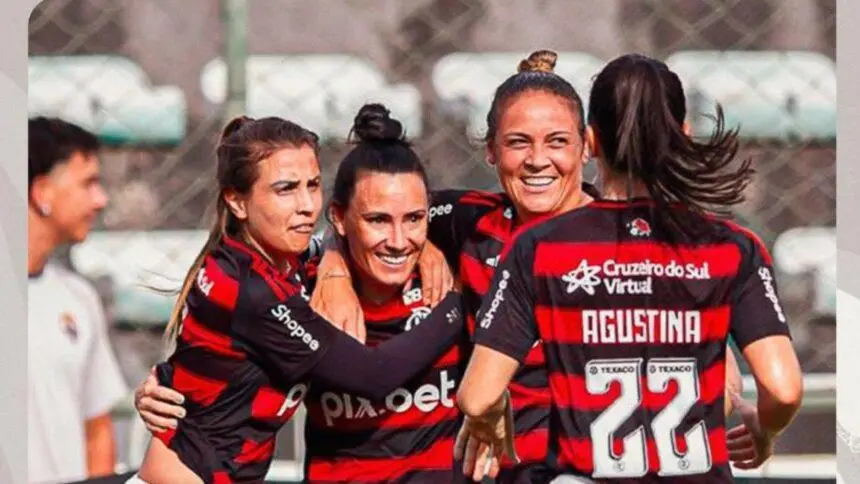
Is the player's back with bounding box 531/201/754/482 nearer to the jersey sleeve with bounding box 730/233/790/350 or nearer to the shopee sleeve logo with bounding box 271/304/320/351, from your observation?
the jersey sleeve with bounding box 730/233/790/350

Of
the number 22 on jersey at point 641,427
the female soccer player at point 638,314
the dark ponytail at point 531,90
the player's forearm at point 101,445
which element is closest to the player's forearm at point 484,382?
the female soccer player at point 638,314

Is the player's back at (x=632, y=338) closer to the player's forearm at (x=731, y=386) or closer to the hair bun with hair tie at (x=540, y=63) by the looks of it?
the player's forearm at (x=731, y=386)

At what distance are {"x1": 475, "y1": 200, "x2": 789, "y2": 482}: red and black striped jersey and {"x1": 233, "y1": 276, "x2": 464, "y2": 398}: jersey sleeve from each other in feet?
1.57

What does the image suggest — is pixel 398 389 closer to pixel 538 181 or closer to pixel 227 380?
pixel 227 380

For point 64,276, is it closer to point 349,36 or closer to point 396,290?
point 349,36

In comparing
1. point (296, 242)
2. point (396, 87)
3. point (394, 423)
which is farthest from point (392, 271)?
point (396, 87)

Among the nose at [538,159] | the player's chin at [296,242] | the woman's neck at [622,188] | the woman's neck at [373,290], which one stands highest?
the nose at [538,159]

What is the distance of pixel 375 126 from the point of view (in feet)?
12.3

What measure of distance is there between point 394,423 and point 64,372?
1.51 m

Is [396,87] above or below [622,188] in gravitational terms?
above

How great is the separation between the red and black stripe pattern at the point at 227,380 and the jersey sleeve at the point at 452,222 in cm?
34

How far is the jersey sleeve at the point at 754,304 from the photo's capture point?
3105mm

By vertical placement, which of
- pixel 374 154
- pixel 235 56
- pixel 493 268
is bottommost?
pixel 493 268

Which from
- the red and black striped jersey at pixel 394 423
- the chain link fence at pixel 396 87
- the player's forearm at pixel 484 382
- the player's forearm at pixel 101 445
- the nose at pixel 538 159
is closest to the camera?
the player's forearm at pixel 484 382
